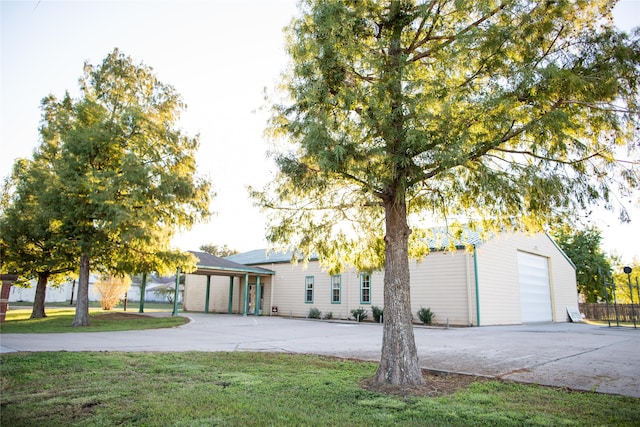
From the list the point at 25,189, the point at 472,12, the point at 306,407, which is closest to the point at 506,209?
the point at 472,12

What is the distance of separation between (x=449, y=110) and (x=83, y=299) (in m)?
15.5

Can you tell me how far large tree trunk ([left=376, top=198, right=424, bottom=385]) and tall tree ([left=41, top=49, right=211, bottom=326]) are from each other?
10486mm

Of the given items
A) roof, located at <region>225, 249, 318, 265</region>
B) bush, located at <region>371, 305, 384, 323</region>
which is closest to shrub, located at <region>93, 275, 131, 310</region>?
roof, located at <region>225, 249, 318, 265</region>

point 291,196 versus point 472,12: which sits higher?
point 472,12

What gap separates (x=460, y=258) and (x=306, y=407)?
49.5ft

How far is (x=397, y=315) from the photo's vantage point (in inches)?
237

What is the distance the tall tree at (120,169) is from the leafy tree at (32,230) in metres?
0.98

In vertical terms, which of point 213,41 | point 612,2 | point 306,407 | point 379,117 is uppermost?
point 213,41

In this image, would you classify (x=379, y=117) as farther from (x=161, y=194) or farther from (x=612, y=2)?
(x=161, y=194)

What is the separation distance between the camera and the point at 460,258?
1800cm

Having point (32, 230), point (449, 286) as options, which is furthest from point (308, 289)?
point (32, 230)

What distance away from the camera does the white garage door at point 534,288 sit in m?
21.1

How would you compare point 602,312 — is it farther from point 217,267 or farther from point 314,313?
point 217,267

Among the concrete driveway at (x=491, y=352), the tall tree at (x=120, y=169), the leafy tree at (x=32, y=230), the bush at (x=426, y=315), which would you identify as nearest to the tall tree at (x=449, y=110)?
the concrete driveway at (x=491, y=352)
